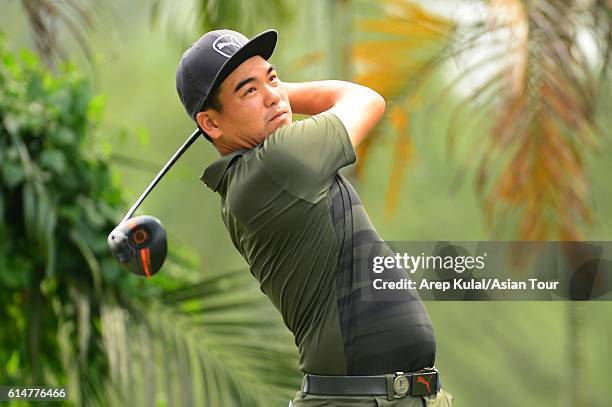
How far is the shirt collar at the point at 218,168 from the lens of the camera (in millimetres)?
2920

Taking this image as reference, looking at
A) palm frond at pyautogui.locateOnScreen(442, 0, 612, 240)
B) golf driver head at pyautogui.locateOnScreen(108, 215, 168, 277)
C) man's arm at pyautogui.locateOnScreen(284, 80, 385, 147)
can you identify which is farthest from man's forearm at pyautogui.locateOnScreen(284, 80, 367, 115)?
palm frond at pyautogui.locateOnScreen(442, 0, 612, 240)

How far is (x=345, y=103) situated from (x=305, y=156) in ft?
0.90

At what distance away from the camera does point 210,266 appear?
1683 centimetres

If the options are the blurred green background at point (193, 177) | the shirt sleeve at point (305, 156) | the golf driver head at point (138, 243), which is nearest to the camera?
the shirt sleeve at point (305, 156)

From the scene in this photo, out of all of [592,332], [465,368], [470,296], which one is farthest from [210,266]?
[470,296]

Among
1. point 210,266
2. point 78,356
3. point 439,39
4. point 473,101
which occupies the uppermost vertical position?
point 210,266

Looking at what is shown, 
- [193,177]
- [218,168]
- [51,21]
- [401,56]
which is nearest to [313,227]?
[218,168]

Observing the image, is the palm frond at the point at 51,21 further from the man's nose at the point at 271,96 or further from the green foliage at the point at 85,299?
the man's nose at the point at 271,96

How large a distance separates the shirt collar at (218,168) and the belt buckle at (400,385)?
672 millimetres

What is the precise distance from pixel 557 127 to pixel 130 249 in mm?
3602

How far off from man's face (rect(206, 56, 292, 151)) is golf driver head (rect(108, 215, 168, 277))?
390mm

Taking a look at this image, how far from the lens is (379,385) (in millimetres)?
2850

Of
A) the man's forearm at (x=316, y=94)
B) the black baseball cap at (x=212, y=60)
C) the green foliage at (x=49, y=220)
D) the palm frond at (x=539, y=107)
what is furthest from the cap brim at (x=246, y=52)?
the palm frond at (x=539, y=107)

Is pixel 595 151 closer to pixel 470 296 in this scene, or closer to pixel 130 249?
pixel 470 296
